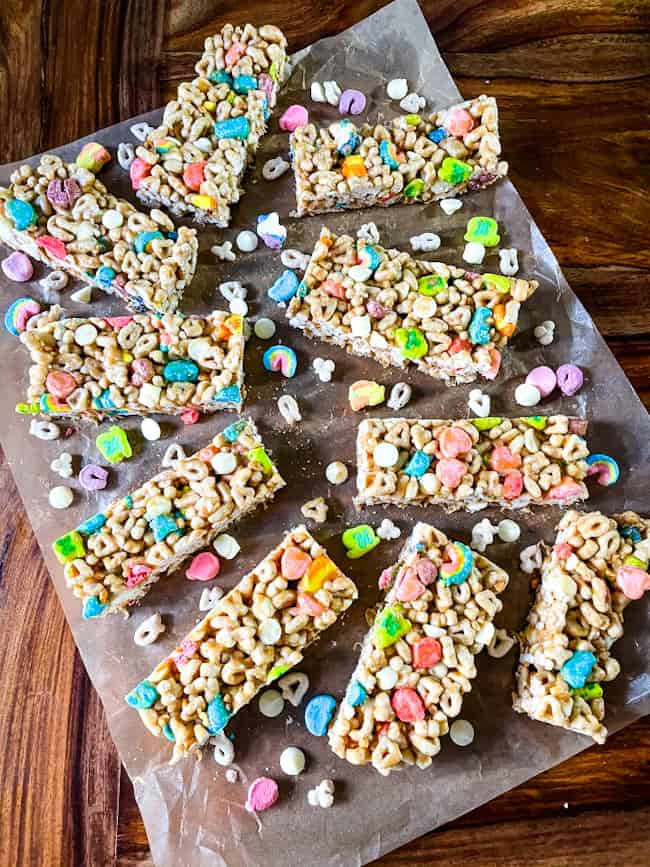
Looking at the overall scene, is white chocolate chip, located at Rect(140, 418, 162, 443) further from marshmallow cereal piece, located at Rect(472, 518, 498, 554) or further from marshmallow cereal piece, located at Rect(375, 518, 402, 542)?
marshmallow cereal piece, located at Rect(472, 518, 498, 554)

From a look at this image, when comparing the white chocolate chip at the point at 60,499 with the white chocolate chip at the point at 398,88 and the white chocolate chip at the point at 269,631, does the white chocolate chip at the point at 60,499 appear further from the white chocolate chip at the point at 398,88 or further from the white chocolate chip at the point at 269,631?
the white chocolate chip at the point at 398,88

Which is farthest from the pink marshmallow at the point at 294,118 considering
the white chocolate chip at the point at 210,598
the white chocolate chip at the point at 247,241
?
the white chocolate chip at the point at 210,598

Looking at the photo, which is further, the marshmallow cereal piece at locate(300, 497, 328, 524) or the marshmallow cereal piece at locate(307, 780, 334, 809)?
the marshmallow cereal piece at locate(300, 497, 328, 524)

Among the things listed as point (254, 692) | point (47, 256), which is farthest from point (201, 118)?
point (254, 692)

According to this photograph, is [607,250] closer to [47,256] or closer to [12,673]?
[47,256]

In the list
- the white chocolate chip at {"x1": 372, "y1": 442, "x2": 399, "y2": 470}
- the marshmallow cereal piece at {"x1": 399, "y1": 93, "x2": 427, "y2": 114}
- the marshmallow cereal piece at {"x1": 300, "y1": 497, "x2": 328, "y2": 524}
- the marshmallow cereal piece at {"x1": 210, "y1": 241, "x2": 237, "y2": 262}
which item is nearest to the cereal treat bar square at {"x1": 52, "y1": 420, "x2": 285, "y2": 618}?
the marshmallow cereal piece at {"x1": 300, "y1": 497, "x2": 328, "y2": 524}

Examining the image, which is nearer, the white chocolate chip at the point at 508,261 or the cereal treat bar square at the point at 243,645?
the cereal treat bar square at the point at 243,645

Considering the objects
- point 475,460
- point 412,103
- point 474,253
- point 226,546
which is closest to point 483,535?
point 475,460

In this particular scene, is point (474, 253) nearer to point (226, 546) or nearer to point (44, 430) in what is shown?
point (226, 546)
